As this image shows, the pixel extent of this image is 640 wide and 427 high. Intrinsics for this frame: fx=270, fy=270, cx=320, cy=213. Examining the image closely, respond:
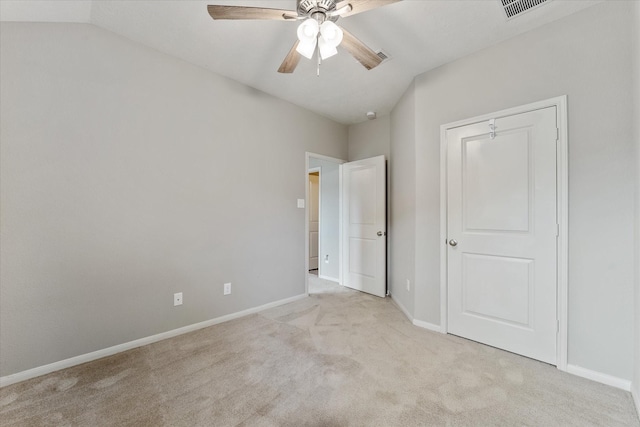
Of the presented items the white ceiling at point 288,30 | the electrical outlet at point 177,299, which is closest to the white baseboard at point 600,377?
the white ceiling at point 288,30

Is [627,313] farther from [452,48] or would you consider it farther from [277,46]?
[277,46]

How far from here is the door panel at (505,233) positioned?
6.69 feet

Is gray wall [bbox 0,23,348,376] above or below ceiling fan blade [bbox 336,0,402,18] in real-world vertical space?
below

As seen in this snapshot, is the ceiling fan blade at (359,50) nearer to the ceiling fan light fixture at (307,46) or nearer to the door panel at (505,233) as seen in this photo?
the ceiling fan light fixture at (307,46)

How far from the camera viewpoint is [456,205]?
249 centimetres

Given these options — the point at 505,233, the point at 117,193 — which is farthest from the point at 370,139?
the point at 117,193

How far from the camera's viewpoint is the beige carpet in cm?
151

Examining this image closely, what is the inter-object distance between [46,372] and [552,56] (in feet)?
14.1

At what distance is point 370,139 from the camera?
407cm

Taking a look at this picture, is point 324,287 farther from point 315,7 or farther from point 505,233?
point 315,7

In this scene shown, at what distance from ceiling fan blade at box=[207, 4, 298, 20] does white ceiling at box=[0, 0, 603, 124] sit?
38cm

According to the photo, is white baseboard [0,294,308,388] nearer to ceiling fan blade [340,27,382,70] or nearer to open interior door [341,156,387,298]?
open interior door [341,156,387,298]

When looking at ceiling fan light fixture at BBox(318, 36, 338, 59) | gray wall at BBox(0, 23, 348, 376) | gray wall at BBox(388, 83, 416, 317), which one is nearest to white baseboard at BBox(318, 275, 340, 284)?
gray wall at BBox(388, 83, 416, 317)

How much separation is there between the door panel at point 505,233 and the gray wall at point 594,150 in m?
0.13
